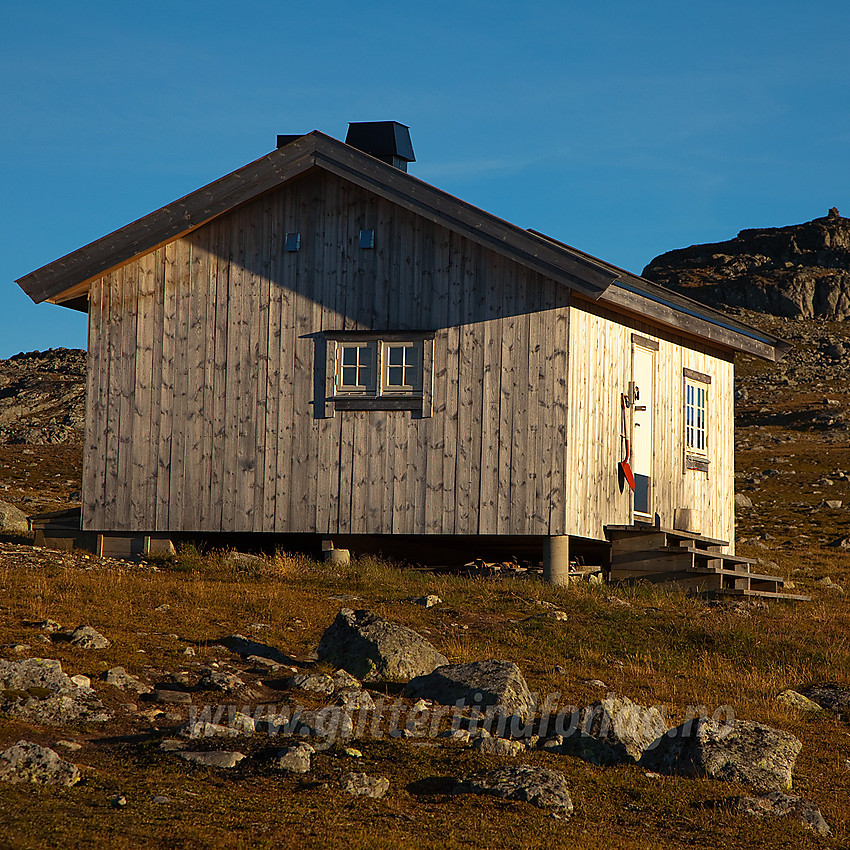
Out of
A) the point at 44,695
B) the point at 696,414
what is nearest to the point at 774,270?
the point at 696,414

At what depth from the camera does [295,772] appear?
24.9ft

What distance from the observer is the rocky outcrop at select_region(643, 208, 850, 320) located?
468 feet

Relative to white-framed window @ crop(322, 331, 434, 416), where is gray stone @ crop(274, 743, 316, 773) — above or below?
below

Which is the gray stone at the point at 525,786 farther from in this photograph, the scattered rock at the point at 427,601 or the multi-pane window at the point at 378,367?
the multi-pane window at the point at 378,367

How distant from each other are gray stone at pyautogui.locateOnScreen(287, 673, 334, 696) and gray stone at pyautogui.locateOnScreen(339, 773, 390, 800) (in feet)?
7.36

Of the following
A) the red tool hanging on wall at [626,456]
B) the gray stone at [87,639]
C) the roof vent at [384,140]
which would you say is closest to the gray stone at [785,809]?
the gray stone at [87,639]

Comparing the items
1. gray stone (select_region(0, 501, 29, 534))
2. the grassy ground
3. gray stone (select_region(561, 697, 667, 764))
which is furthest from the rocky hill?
gray stone (select_region(561, 697, 667, 764))

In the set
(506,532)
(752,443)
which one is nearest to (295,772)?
(506,532)

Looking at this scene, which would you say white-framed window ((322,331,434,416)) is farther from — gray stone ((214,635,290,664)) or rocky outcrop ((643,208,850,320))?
rocky outcrop ((643,208,850,320))

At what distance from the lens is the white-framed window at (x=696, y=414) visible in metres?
20.5

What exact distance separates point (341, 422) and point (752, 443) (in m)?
50.0

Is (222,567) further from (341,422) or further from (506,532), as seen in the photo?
(506,532)

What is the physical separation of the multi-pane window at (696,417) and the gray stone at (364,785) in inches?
547

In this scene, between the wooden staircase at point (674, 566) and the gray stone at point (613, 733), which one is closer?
the gray stone at point (613, 733)
